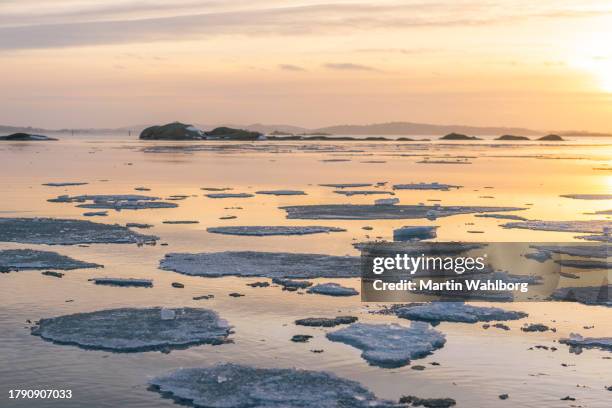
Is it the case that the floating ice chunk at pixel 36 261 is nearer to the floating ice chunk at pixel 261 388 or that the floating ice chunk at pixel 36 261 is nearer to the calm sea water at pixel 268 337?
the calm sea water at pixel 268 337

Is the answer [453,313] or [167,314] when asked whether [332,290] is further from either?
A: [167,314]

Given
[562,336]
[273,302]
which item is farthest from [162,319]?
[562,336]

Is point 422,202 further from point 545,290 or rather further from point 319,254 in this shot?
point 545,290

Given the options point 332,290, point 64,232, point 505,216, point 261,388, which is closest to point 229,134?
point 505,216

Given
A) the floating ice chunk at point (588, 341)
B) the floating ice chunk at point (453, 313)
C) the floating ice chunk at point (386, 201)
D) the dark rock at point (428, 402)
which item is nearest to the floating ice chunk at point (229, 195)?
the floating ice chunk at point (386, 201)

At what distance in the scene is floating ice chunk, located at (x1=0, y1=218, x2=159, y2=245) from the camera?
66.7 feet

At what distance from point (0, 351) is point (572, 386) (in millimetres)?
7389

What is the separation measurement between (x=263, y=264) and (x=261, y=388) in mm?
7508

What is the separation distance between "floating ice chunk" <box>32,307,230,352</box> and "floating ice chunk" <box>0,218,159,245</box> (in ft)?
24.6

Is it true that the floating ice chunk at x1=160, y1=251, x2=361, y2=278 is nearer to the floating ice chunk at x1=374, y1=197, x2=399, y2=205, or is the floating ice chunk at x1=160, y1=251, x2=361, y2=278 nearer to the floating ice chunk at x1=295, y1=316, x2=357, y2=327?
the floating ice chunk at x1=295, y1=316, x2=357, y2=327

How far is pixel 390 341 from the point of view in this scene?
11.7 m

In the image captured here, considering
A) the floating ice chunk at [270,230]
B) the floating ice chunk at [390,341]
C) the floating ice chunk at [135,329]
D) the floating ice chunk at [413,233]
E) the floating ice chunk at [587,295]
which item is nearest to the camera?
the floating ice chunk at [390,341]

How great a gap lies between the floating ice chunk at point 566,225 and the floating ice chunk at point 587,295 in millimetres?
7371

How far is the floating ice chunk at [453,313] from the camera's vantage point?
43.0ft
